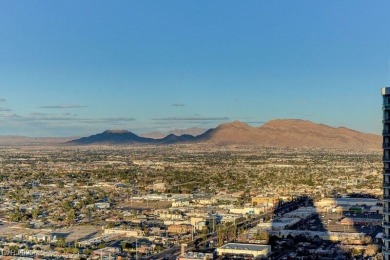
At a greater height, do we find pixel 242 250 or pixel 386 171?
pixel 386 171

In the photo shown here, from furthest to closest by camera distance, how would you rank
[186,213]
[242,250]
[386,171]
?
[186,213]
[242,250]
[386,171]

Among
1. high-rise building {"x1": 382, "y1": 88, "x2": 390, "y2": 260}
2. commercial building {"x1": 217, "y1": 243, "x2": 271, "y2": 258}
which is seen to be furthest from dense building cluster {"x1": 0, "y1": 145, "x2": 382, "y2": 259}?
high-rise building {"x1": 382, "y1": 88, "x2": 390, "y2": 260}

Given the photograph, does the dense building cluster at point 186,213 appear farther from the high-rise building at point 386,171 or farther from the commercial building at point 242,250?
the high-rise building at point 386,171

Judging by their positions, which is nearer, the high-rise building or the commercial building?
the high-rise building

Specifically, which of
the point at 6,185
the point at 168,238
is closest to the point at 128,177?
the point at 6,185

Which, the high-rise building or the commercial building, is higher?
the high-rise building

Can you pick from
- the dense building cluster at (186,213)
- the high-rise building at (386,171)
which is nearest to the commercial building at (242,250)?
the dense building cluster at (186,213)

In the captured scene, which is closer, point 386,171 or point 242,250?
point 386,171

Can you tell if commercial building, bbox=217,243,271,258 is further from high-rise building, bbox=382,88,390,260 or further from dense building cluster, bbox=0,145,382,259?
high-rise building, bbox=382,88,390,260

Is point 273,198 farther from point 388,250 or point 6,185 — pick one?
point 388,250

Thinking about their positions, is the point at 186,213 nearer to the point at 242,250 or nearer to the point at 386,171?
the point at 242,250

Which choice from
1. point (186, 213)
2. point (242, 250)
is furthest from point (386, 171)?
point (186, 213)
